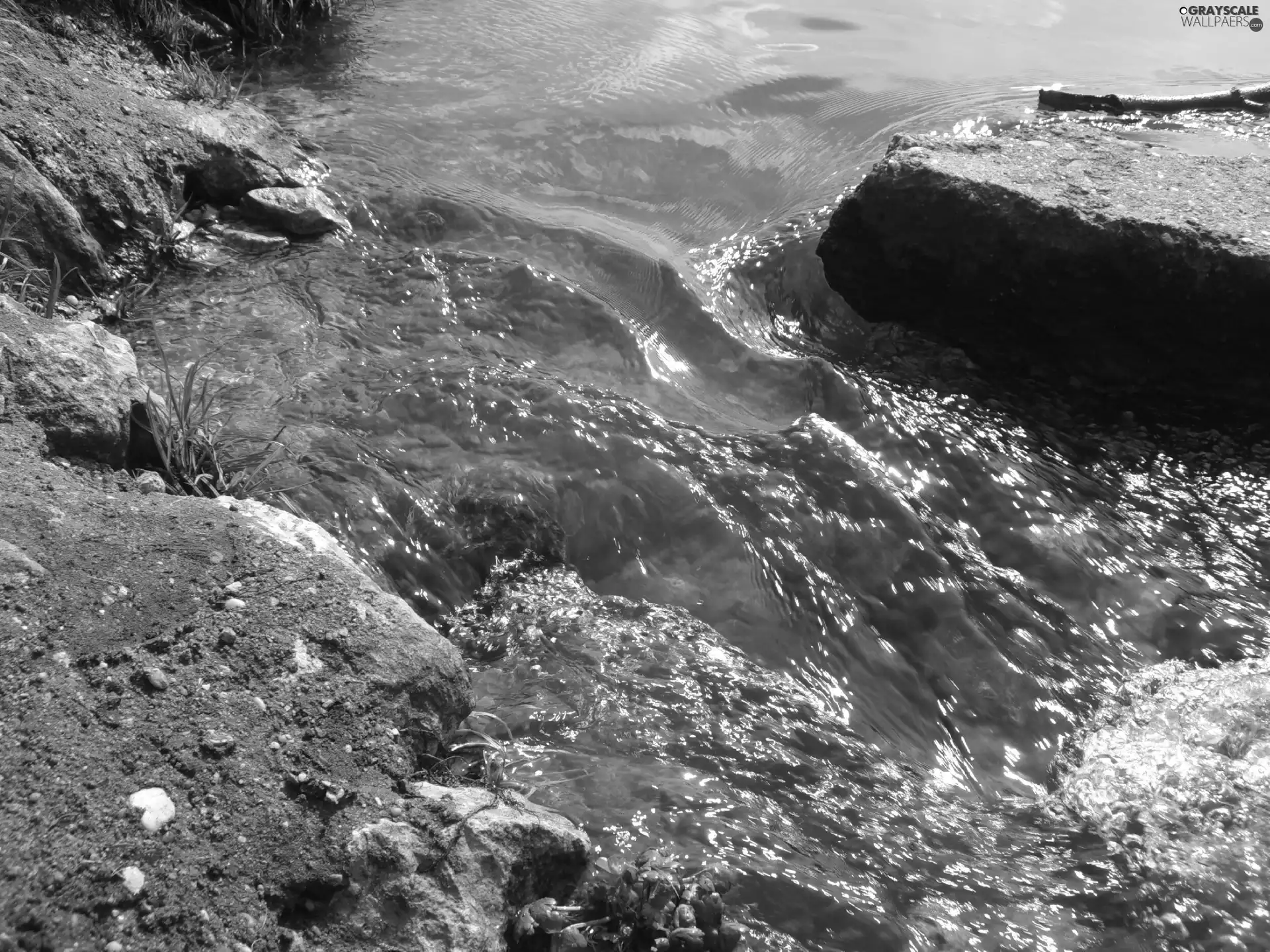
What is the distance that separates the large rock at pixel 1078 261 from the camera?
427cm

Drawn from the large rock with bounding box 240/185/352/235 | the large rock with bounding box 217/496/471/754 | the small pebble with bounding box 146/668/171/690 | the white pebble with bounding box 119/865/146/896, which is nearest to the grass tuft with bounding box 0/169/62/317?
the large rock with bounding box 240/185/352/235

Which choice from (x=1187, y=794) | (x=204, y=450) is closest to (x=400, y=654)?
(x=204, y=450)

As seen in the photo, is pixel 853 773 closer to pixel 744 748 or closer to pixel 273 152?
pixel 744 748

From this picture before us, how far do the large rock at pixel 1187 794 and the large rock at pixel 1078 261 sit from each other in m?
1.63

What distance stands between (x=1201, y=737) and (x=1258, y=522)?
4.36ft

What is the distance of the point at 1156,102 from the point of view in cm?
651

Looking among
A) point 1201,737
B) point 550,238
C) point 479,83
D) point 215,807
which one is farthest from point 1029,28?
point 215,807

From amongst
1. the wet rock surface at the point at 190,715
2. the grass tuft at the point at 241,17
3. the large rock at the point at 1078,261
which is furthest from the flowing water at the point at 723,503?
the grass tuft at the point at 241,17

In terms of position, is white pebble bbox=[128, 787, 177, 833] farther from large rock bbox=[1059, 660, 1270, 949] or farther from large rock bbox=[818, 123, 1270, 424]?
large rock bbox=[818, 123, 1270, 424]

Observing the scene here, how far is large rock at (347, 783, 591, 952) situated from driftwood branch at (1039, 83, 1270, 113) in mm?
6135

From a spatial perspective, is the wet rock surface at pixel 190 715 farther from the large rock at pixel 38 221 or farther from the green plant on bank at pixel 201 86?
the green plant on bank at pixel 201 86

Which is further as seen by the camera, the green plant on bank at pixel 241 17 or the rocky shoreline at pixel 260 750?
the green plant on bank at pixel 241 17

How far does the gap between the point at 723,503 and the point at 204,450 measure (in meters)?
1.88

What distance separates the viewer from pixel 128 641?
7.04 feet
